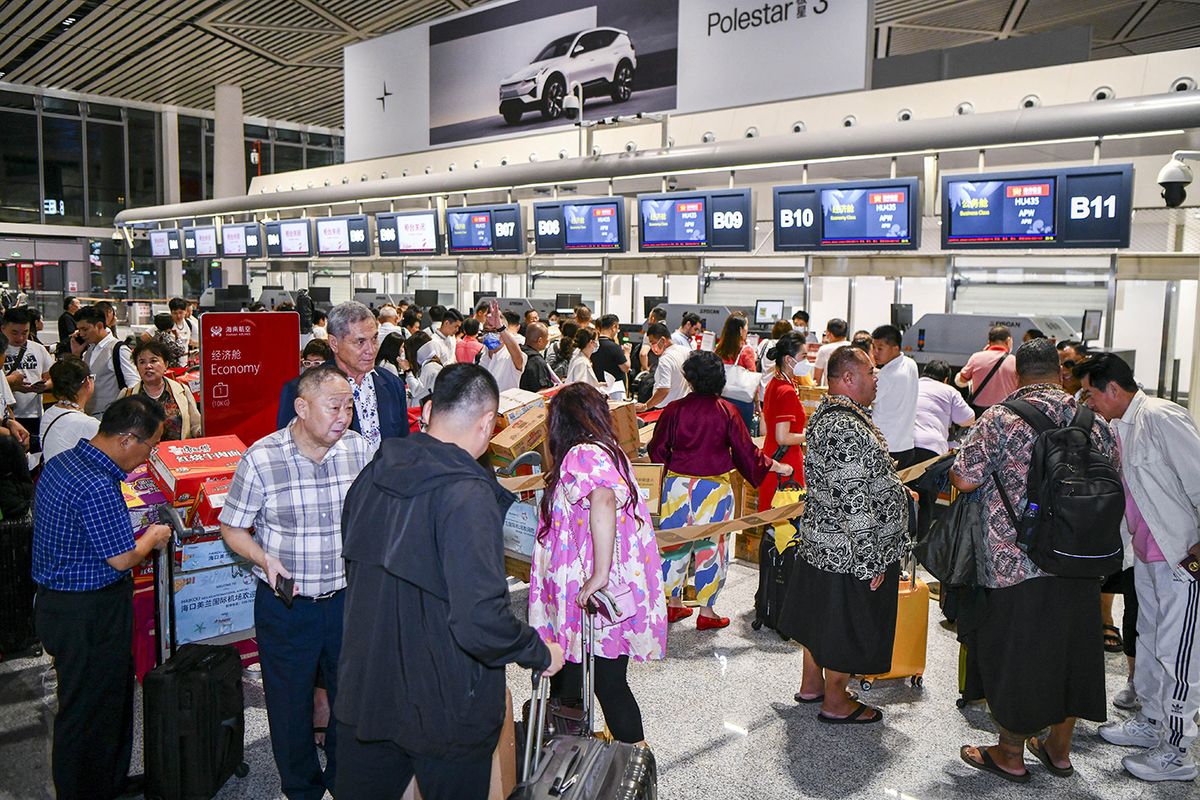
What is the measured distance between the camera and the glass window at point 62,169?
25891 millimetres

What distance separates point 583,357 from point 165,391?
11.7 feet

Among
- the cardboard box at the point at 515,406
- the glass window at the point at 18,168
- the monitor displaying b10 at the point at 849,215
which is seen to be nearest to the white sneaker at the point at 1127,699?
the cardboard box at the point at 515,406

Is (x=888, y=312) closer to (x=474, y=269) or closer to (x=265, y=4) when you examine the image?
(x=474, y=269)

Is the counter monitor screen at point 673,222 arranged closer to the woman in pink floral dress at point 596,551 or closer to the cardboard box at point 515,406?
the cardboard box at point 515,406

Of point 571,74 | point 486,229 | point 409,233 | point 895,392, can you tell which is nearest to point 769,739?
point 895,392

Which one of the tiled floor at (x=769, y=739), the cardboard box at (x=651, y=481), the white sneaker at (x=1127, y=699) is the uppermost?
the cardboard box at (x=651, y=481)

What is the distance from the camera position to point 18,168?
83.5 feet

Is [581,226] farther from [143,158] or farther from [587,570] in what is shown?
[143,158]

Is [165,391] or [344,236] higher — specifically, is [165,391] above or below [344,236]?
below

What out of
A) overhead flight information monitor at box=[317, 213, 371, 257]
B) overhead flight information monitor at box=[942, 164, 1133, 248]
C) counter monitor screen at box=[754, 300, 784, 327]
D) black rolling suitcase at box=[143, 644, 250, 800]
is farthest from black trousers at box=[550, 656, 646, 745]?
overhead flight information monitor at box=[317, 213, 371, 257]

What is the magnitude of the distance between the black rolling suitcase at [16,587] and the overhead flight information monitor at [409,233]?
10516 mm

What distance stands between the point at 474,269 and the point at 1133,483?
14.1 m

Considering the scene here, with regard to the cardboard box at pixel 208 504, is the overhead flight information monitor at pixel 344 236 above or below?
above

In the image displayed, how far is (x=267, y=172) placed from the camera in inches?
1180
